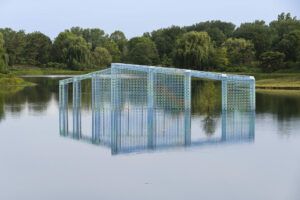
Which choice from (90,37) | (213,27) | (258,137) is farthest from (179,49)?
(258,137)

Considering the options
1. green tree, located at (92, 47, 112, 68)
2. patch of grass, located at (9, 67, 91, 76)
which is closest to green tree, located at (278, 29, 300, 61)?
patch of grass, located at (9, 67, 91, 76)

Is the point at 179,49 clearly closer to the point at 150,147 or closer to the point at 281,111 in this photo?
the point at 281,111

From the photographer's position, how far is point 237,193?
8211 millimetres

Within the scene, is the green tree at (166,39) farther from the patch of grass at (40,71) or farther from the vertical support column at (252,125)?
the vertical support column at (252,125)

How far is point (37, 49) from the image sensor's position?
62.0m

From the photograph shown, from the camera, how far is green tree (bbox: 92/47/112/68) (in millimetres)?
57844

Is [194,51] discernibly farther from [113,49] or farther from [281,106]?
[281,106]

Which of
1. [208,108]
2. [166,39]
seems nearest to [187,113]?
[208,108]

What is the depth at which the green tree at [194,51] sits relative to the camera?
45.2 m

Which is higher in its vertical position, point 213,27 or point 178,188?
point 213,27

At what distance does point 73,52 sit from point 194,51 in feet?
50.4

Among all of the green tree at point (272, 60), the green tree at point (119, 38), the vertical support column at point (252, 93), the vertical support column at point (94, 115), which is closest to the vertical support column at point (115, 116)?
the vertical support column at point (94, 115)

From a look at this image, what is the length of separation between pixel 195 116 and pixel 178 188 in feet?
30.9

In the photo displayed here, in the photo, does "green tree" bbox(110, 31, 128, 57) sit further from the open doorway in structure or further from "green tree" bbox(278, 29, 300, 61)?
the open doorway in structure
